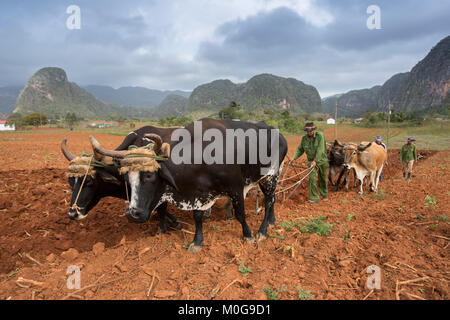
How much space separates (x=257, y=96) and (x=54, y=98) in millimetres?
111869

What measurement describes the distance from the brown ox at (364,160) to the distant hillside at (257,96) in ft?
376

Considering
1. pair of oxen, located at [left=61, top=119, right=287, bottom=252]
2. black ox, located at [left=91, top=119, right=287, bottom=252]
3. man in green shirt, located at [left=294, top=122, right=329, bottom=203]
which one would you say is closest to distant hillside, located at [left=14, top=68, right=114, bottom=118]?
pair of oxen, located at [left=61, top=119, right=287, bottom=252]

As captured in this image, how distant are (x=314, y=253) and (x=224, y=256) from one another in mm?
1320

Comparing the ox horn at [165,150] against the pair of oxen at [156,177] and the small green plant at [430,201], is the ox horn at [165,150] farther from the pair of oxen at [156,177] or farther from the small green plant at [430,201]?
the small green plant at [430,201]

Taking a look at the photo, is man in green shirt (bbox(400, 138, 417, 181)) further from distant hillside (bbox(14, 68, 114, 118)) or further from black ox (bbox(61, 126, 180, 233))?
distant hillside (bbox(14, 68, 114, 118))

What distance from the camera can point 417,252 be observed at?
3.48 m

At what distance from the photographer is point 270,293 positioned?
2652mm

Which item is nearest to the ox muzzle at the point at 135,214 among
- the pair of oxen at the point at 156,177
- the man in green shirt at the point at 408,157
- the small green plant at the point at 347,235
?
the pair of oxen at the point at 156,177

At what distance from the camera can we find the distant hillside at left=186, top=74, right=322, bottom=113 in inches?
5202

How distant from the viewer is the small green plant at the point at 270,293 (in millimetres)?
2598

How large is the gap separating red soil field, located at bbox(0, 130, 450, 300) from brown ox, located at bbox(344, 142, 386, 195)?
150 cm

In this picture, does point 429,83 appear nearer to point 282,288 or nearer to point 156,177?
point 282,288

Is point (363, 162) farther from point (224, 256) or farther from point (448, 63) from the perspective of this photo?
point (448, 63)

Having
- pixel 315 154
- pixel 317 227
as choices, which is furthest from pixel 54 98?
pixel 317 227
